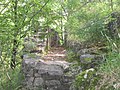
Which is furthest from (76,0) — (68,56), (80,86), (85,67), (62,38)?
(80,86)

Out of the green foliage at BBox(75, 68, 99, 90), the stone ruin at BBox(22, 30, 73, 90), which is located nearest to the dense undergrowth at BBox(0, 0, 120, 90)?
the green foliage at BBox(75, 68, 99, 90)

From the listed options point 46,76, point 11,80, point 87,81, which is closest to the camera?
point 87,81

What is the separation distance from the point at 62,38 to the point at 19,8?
136 inches

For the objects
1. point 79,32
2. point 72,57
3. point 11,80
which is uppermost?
point 79,32

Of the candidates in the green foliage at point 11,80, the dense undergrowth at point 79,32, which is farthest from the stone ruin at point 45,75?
the dense undergrowth at point 79,32

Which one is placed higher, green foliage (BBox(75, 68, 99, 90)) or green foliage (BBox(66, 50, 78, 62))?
green foliage (BBox(66, 50, 78, 62))

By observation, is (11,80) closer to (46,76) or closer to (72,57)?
(46,76)

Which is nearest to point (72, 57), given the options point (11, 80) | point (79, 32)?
point (79, 32)

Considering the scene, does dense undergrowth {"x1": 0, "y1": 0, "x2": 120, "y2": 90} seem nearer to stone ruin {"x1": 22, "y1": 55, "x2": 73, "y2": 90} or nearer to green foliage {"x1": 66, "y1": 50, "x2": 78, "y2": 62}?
green foliage {"x1": 66, "y1": 50, "x2": 78, "y2": 62}

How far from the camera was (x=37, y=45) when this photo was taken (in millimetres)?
7160

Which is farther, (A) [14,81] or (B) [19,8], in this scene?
(A) [14,81]

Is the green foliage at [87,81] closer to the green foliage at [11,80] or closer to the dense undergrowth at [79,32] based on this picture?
the dense undergrowth at [79,32]

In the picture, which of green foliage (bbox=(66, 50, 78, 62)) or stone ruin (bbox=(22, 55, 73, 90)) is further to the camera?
green foliage (bbox=(66, 50, 78, 62))

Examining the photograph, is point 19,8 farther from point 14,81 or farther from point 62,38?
point 62,38
